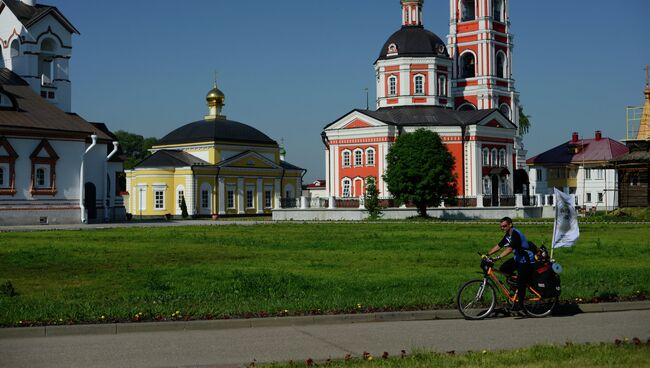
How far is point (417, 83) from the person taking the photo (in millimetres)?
72500

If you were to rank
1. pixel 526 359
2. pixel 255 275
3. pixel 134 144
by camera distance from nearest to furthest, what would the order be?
pixel 526 359 → pixel 255 275 → pixel 134 144

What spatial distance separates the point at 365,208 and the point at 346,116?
10.5m

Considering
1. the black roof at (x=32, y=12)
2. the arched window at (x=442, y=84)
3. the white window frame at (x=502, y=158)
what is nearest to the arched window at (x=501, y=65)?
the arched window at (x=442, y=84)

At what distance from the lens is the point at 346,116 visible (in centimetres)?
6988

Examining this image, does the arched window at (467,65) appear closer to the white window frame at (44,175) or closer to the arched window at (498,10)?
the arched window at (498,10)

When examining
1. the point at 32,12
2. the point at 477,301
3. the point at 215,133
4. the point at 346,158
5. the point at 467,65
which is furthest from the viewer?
the point at 467,65

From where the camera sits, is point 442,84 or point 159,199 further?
point 442,84

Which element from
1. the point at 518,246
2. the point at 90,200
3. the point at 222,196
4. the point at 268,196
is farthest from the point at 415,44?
the point at 518,246

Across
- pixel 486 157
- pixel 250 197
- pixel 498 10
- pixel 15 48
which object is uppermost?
pixel 498 10

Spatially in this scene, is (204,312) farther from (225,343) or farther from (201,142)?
(201,142)

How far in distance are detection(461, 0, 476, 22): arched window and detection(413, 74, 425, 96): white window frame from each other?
1105cm

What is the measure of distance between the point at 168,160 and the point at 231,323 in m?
59.9

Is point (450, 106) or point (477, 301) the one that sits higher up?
point (450, 106)

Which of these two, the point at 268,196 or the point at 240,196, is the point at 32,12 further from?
the point at 268,196
